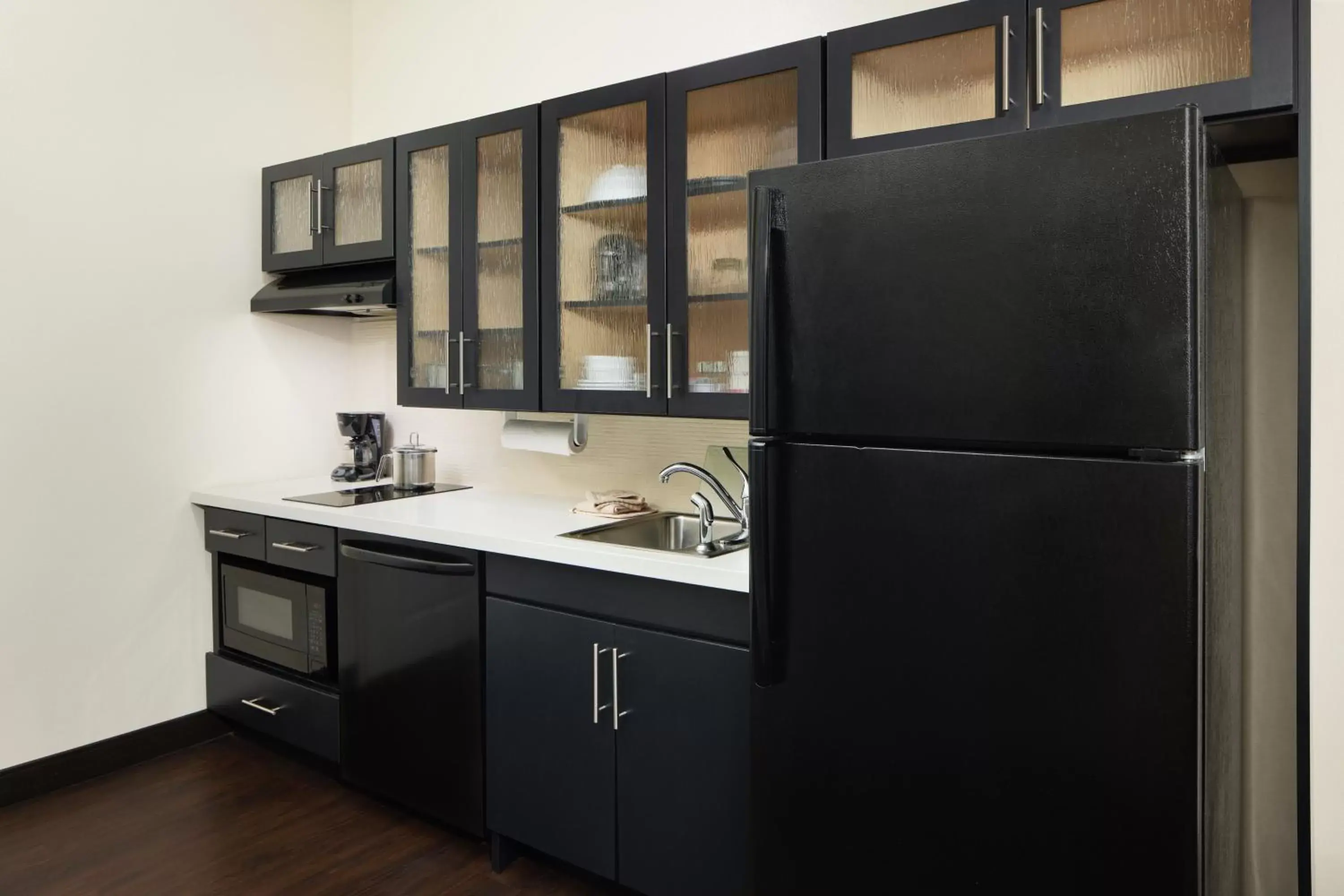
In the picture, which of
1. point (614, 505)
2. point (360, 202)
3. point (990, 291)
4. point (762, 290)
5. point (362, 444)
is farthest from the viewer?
point (362, 444)

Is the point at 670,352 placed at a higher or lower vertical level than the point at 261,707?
higher

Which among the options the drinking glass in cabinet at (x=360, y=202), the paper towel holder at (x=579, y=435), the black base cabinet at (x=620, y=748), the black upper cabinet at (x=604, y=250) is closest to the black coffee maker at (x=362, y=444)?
the drinking glass in cabinet at (x=360, y=202)

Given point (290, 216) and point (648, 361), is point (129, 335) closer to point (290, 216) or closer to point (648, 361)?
point (290, 216)

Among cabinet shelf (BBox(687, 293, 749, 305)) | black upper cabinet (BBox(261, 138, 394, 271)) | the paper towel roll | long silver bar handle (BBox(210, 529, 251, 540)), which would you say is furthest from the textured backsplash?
long silver bar handle (BBox(210, 529, 251, 540))

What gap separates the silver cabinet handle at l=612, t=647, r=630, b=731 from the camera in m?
1.95

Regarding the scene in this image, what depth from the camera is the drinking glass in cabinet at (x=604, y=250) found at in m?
2.22

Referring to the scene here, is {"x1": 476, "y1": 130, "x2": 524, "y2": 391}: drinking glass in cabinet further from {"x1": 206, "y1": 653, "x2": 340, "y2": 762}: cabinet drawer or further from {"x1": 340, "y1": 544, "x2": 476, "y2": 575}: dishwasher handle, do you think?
{"x1": 206, "y1": 653, "x2": 340, "y2": 762}: cabinet drawer

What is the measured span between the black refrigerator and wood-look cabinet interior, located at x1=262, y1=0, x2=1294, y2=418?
0.32m

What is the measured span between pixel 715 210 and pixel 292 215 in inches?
73.6

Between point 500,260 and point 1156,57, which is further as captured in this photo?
point 500,260

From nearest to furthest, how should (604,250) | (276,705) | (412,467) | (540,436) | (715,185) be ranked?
(715,185)
(604,250)
(540,436)
(276,705)
(412,467)

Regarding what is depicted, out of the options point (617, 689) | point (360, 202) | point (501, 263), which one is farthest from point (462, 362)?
point (617, 689)

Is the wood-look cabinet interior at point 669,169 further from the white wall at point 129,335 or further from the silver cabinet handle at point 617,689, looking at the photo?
the silver cabinet handle at point 617,689

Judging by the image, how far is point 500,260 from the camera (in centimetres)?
252
